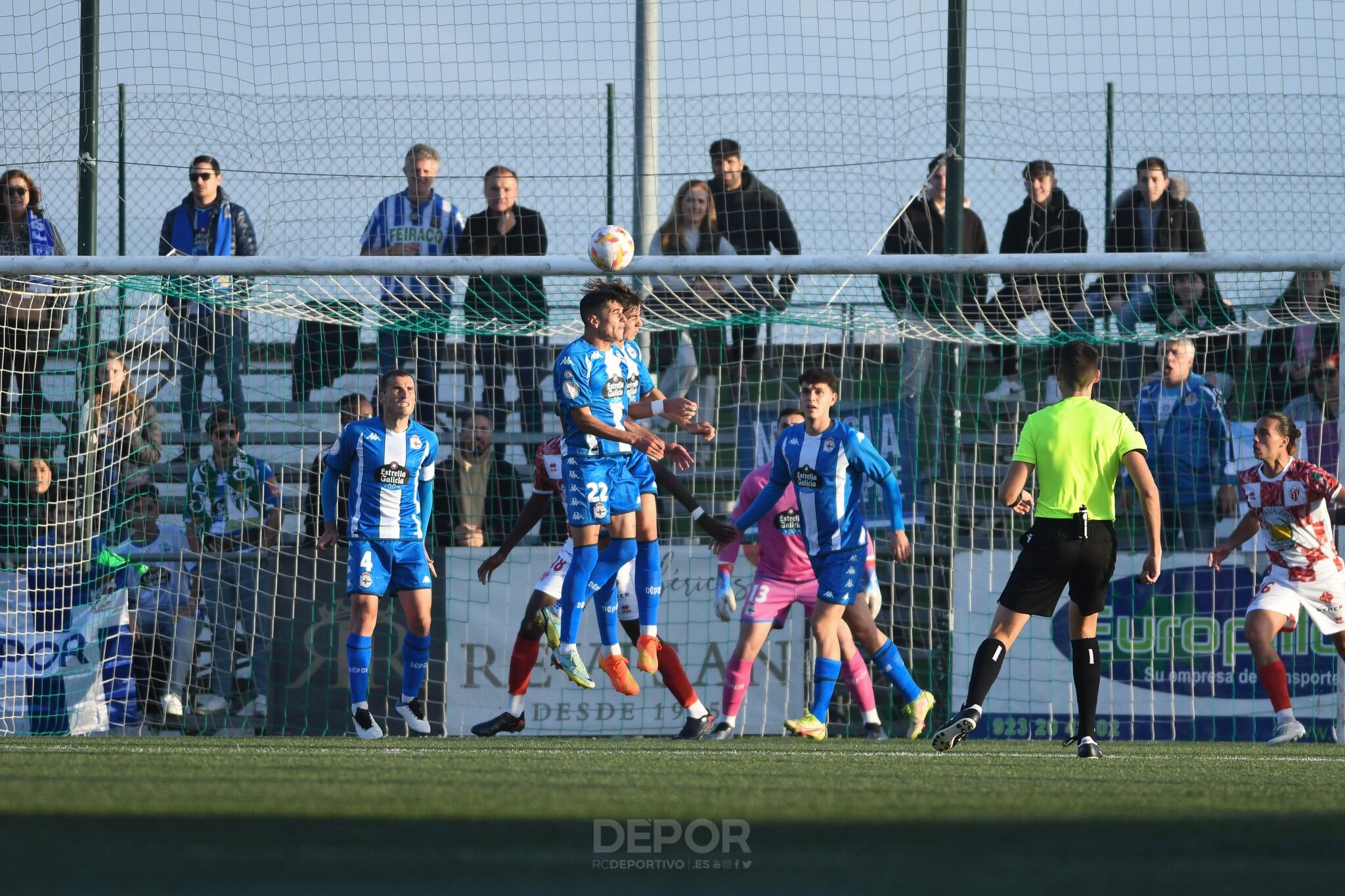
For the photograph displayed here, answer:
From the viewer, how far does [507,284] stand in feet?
35.6

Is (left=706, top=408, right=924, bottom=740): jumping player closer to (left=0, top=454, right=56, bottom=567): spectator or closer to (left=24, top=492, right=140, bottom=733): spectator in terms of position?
(left=24, top=492, right=140, bottom=733): spectator

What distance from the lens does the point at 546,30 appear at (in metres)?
10.7

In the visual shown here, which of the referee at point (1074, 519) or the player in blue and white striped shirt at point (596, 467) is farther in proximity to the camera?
the player in blue and white striped shirt at point (596, 467)

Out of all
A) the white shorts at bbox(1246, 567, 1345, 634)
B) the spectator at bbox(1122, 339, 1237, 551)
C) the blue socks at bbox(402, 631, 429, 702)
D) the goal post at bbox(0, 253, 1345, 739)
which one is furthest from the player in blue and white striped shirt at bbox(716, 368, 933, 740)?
the spectator at bbox(1122, 339, 1237, 551)

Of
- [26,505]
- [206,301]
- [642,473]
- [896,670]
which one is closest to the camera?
[642,473]

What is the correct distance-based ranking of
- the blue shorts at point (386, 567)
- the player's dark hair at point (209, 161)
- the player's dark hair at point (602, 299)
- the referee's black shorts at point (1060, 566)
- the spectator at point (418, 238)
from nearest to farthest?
the referee's black shorts at point (1060, 566)
the player's dark hair at point (602, 299)
the blue shorts at point (386, 567)
the spectator at point (418, 238)
the player's dark hair at point (209, 161)

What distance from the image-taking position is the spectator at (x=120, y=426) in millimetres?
10336

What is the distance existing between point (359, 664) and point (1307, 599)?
5237mm

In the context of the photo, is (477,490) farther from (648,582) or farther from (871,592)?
(871,592)

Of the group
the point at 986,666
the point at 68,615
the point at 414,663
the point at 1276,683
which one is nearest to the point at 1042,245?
the point at 1276,683

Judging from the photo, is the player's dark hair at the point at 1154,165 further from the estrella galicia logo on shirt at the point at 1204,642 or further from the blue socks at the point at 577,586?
the blue socks at the point at 577,586

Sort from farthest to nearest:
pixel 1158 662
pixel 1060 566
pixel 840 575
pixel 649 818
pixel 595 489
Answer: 1. pixel 1158 662
2. pixel 840 575
3. pixel 595 489
4. pixel 1060 566
5. pixel 649 818

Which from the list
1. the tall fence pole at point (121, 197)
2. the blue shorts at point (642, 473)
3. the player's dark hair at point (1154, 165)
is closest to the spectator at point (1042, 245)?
the player's dark hair at point (1154, 165)

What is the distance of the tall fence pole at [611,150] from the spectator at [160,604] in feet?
11.6
